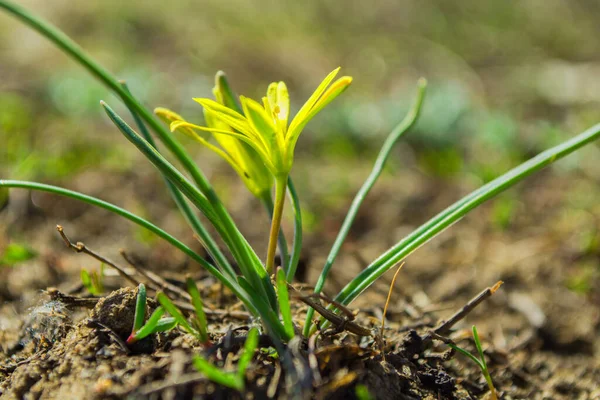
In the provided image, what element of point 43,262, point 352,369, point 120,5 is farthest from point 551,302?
point 120,5

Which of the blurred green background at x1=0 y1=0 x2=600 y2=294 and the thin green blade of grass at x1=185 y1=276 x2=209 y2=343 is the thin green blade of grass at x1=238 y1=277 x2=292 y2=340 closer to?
the thin green blade of grass at x1=185 y1=276 x2=209 y2=343

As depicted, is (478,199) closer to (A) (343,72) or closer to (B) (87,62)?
(B) (87,62)

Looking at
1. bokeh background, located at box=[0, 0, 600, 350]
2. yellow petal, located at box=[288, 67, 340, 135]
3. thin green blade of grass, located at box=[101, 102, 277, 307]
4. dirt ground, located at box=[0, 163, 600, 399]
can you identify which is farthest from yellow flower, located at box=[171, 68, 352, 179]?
bokeh background, located at box=[0, 0, 600, 350]

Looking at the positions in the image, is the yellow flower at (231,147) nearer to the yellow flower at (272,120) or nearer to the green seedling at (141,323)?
the yellow flower at (272,120)

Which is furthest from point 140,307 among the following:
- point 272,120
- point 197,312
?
point 272,120

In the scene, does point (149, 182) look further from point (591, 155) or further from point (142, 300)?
point (591, 155)
